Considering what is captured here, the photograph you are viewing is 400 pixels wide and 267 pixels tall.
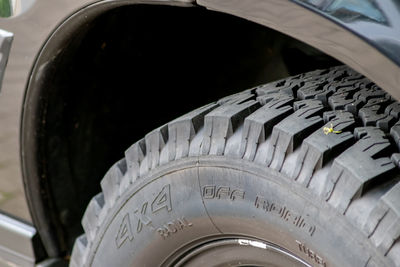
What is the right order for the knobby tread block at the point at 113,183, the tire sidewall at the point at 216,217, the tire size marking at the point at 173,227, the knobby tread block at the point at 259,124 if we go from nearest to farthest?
the tire sidewall at the point at 216,217
the knobby tread block at the point at 259,124
the tire size marking at the point at 173,227
the knobby tread block at the point at 113,183

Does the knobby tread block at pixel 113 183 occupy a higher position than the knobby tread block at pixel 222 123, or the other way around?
the knobby tread block at pixel 222 123

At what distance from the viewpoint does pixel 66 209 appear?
6.51ft

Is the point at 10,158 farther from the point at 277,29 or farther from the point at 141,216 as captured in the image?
the point at 277,29

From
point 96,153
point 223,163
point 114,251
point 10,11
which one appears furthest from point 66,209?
point 223,163

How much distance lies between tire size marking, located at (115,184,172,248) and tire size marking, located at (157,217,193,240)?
0.09 ft

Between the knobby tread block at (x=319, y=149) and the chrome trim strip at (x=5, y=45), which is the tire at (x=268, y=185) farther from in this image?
the chrome trim strip at (x=5, y=45)

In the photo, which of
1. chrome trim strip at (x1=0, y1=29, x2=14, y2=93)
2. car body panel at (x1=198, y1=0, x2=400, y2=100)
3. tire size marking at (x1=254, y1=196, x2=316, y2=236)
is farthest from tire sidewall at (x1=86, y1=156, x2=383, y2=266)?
chrome trim strip at (x1=0, y1=29, x2=14, y2=93)

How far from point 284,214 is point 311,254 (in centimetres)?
9

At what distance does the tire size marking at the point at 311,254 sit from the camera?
1.26 metres

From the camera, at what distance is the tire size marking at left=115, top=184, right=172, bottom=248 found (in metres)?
1.52

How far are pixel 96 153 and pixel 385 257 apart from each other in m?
1.08

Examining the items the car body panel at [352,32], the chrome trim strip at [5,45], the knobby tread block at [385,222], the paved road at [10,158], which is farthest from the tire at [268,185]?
the chrome trim strip at [5,45]

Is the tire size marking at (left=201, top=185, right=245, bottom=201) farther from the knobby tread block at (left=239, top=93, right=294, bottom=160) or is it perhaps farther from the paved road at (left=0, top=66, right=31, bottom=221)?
the paved road at (left=0, top=66, right=31, bottom=221)

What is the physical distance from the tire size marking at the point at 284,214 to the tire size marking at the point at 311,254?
38mm
